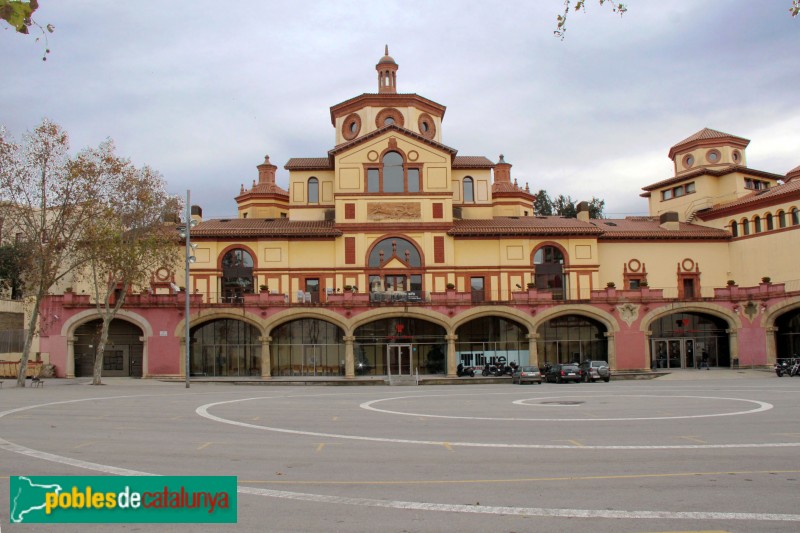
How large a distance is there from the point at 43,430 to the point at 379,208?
40684mm

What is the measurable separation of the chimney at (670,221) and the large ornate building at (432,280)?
0.18 meters

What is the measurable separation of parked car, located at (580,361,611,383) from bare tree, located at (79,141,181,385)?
2684 cm

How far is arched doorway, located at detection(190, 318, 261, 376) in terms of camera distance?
5312cm

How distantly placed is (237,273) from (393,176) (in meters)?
14.5

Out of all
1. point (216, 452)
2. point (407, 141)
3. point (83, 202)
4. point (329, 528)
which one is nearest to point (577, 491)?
point (329, 528)

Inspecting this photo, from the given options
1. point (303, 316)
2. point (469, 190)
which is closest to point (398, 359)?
point (303, 316)

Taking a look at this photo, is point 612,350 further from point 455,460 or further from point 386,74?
point 455,460

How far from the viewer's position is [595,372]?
45.0m

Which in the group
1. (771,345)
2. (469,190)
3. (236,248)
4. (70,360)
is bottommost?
(70,360)

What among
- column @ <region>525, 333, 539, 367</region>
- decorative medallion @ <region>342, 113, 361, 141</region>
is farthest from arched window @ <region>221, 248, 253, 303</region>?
column @ <region>525, 333, 539, 367</region>

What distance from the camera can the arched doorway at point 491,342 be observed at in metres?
54.2

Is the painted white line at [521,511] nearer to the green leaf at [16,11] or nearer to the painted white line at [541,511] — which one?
the painted white line at [541,511]

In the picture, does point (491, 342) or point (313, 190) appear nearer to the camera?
point (491, 342)

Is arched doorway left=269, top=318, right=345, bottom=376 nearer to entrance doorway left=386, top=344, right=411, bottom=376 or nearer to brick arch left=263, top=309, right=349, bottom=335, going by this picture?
brick arch left=263, top=309, right=349, bottom=335
